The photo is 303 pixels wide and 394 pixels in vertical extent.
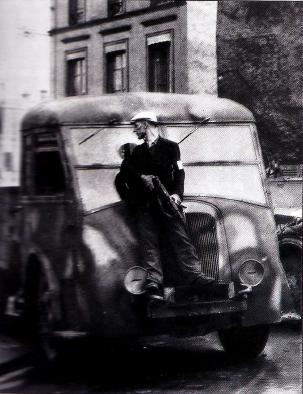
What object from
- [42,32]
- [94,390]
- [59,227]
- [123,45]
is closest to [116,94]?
[123,45]

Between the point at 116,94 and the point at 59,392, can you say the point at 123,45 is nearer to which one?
the point at 116,94

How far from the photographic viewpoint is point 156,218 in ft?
16.0

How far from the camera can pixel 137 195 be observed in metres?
4.91

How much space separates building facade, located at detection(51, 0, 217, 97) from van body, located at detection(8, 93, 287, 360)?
139mm

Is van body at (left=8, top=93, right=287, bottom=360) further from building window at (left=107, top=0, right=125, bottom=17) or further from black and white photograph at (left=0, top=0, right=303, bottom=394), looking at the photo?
building window at (left=107, top=0, right=125, bottom=17)

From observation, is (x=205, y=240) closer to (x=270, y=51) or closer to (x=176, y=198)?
(x=176, y=198)

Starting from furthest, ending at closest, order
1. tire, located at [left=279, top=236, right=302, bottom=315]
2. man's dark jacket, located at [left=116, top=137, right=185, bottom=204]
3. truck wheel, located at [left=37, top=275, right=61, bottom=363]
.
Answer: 1. tire, located at [left=279, top=236, right=302, bottom=315]
2. truck wheel, located at [left=37, top=275, right=61, bottom=363]
3. man's dark jacket, located at [left=116, top=137, right=185, bottom=204]

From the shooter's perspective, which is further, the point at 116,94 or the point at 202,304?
the point at 116,94

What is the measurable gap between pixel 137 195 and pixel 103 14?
152cm

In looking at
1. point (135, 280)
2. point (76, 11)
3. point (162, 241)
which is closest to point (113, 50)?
point (76, 11)

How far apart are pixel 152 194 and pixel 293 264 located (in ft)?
4.64

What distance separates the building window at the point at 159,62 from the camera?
527 cm

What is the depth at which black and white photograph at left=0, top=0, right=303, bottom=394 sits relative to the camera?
4.84m

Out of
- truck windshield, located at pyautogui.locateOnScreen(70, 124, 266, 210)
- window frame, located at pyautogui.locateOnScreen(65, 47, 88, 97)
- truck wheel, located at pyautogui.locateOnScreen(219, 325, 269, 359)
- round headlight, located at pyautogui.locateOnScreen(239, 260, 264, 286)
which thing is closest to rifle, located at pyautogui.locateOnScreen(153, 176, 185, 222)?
truck windshield, located at pyautogui.locateOnScreen(70, 124, 266, 210)
